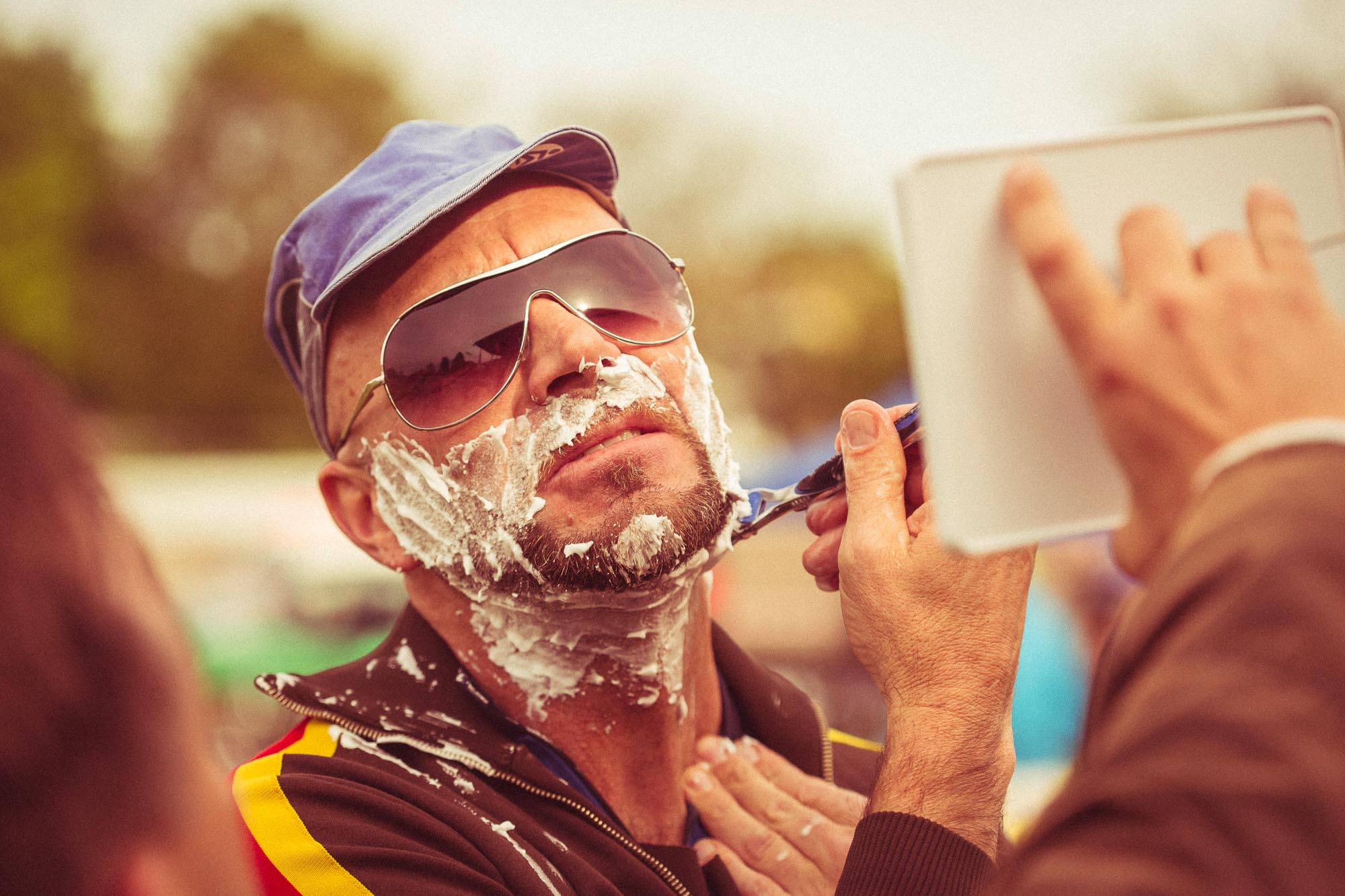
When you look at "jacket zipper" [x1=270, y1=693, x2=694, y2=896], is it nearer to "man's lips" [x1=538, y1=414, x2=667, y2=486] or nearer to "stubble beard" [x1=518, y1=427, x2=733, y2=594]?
"stubble beard" [x1=518, y1=427, x2=733, y2=594]

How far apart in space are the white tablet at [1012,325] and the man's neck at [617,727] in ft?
4.10

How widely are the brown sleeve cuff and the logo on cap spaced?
153cm

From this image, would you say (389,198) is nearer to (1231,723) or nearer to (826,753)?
(826,753)

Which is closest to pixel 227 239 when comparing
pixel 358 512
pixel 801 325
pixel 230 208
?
pixel 230 208

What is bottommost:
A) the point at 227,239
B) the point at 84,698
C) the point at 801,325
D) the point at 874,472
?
the point at 801,325

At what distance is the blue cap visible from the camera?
238cm

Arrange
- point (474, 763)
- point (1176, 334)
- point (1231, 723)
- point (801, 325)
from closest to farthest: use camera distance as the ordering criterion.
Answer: point (1231, 723)
point (1176, 334)
point (474, 763)
point (801, 325)

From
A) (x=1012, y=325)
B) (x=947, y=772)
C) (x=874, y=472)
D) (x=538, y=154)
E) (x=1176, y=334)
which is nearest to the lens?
(x=1176, y=334)

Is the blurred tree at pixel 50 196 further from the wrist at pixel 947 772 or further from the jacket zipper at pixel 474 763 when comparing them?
the wrist at pixel 947 772

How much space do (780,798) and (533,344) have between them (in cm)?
107

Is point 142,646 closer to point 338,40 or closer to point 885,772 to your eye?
point 885,772

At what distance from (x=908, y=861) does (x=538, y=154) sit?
1.63m

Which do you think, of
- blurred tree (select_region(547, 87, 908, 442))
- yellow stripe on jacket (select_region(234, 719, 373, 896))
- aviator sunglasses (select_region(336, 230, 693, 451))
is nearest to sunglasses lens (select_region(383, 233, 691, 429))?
aviator sunglasses (select_region(336, 230, 693, 451))

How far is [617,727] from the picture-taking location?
2.37m
